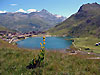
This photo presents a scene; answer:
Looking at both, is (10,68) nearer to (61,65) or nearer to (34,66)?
(34,66)

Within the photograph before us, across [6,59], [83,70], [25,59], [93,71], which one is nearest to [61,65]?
[83,70]

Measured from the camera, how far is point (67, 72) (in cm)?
837

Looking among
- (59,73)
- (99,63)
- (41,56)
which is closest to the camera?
(59,73)

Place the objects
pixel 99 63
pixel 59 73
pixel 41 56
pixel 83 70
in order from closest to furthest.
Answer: pixel 59 73 → pixel 83 70 → pixel 41 56 → pixel 99 63

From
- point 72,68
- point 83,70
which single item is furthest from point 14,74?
point 83,70

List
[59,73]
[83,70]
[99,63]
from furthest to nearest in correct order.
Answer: [99,63] → [83,70] → [59,73]

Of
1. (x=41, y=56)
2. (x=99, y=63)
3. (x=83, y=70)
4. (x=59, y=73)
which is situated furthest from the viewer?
(x=99, y=63)

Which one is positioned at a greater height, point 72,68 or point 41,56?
point 41,56

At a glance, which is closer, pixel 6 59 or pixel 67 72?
pixel 67 72

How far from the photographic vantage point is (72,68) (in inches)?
363

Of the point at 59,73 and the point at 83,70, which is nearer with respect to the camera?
the point at 59,73

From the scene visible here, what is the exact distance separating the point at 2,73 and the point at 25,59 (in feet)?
8.86

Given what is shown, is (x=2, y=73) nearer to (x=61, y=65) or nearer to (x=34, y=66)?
(x=34, y=66)

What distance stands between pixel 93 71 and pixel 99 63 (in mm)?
1969
